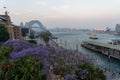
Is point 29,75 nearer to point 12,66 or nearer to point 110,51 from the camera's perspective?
point 12,66

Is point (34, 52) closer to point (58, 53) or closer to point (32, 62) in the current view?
point (58, 53)

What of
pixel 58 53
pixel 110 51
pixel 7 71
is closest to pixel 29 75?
pixel 7 71

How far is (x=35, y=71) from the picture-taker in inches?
516

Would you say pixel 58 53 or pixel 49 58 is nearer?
pixel 49 58

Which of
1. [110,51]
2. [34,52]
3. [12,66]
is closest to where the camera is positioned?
[12,66]

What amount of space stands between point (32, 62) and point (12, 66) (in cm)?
114

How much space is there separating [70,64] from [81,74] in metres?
1.46

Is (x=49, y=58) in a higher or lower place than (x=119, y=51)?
higher

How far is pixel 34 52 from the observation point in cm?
1998

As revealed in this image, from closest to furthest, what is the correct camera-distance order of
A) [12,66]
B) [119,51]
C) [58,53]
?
1. [12,66]
2. [58,53]
3. [119,51]

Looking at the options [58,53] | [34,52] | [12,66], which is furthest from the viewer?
[58,53]

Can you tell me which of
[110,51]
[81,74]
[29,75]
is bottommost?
[110,51]

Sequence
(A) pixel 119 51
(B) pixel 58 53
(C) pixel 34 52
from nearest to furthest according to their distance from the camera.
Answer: (C) pixel 34 52 → (B) pixel 58 53 → (A) pixel 119 51

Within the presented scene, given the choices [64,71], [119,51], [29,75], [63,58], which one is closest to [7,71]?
[29,75]
